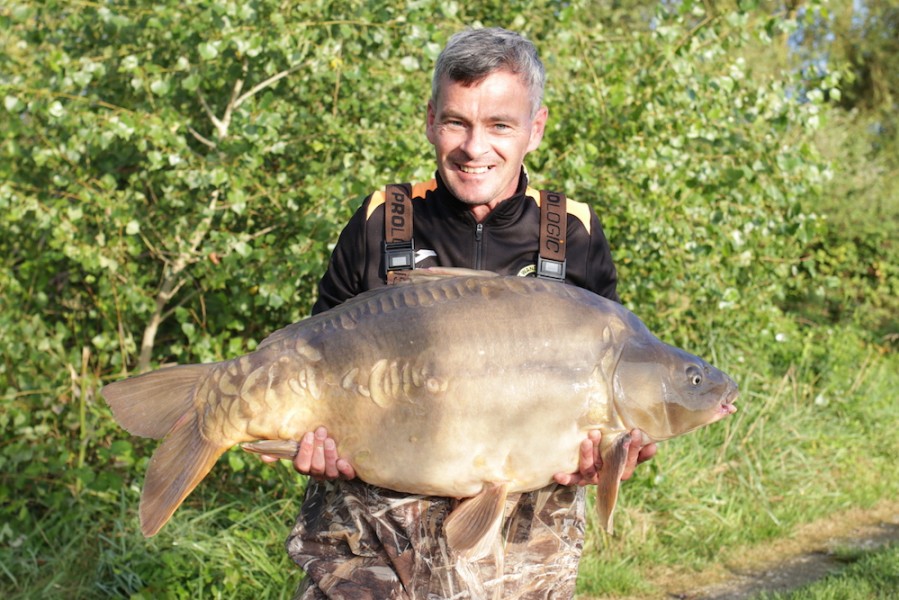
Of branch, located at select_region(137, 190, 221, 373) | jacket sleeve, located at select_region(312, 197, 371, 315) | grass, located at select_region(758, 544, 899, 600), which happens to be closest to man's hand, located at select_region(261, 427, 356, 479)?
jacket sleeve, located at select_region(312, 197, 371, 315)

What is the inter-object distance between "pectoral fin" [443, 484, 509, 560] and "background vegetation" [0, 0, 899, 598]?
77.1 inches

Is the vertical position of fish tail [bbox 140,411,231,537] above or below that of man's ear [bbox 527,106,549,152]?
below

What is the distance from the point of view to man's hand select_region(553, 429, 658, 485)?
217cm

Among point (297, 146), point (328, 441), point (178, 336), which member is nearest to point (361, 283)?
point (328, 441)

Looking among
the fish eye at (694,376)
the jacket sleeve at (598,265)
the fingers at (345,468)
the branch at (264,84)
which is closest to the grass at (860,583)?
the jacket sleeve at (598,265)

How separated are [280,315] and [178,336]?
0.81 meters

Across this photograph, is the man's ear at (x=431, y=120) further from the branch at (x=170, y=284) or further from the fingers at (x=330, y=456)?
the branch at (x=170, y=284)

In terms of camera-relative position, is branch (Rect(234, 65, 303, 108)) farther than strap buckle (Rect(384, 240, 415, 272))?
Yes

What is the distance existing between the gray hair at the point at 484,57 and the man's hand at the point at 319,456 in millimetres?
901

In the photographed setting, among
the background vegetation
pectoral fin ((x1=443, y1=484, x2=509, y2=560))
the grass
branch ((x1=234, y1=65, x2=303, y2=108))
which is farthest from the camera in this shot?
branch ((x1=234, y1=65, x2=303, y2=108))

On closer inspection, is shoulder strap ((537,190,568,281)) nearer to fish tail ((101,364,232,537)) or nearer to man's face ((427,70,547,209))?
man's face ((427,70,547,209))

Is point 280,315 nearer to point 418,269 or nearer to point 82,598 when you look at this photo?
point 82,598

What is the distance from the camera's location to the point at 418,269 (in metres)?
2.33

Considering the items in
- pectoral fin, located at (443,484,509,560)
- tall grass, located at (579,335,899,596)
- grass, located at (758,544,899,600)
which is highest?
pectoral fin, located at (443,484,509,560)
